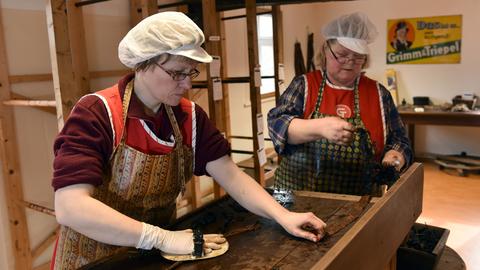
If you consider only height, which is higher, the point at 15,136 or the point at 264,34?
the point at 264,34

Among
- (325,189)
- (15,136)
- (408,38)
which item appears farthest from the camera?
(408,38)

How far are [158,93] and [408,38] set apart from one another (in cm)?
477

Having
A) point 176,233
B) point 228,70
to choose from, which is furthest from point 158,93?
point 228,70

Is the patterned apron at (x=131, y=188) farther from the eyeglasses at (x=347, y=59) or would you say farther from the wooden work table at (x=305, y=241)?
the eyeglasses at (x=347, y=59)

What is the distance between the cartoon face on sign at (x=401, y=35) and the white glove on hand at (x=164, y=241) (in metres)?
4.90

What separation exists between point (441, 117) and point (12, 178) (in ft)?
13.3

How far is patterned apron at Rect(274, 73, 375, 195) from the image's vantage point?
179 cm

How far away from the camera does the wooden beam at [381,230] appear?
0.95 m

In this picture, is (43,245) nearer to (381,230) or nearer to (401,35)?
(381,230)

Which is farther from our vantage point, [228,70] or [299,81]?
[228,70]

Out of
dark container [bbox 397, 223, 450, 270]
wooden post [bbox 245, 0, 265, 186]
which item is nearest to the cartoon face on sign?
wooden post [bbox 245, 0, 265, 186]

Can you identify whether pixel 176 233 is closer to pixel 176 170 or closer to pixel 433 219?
pixel 176 170

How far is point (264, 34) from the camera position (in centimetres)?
500

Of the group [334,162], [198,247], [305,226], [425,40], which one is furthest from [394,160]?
[425,40]
